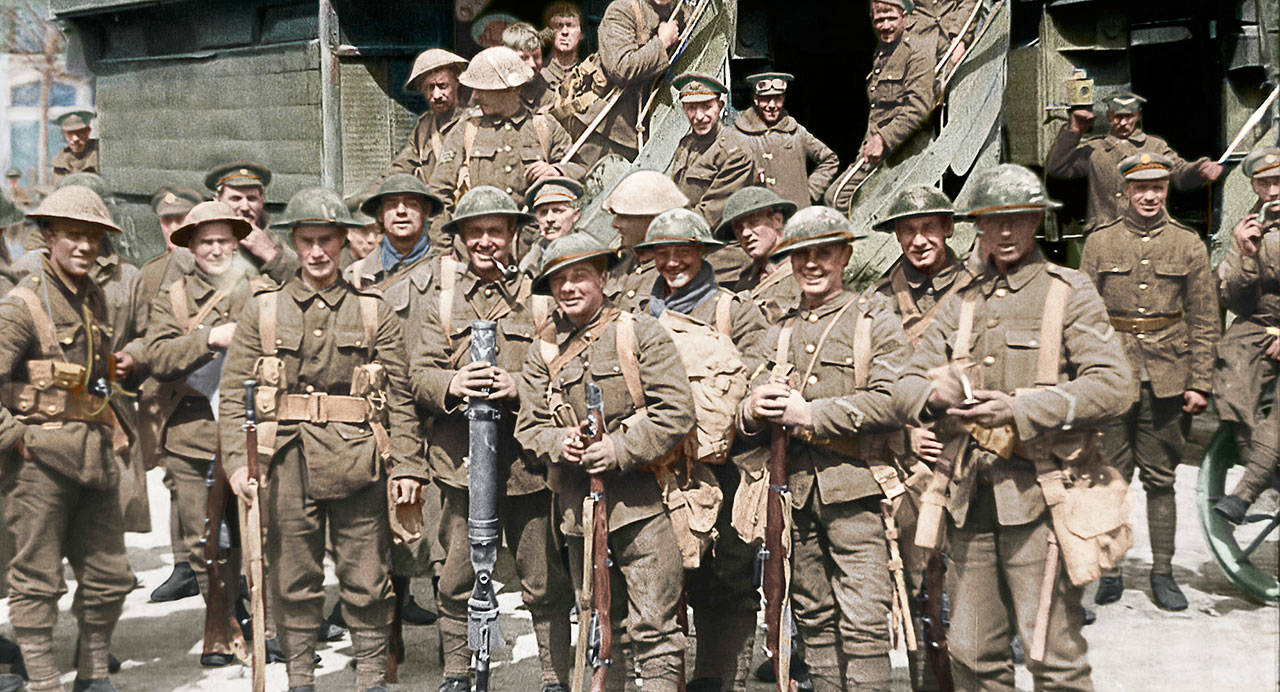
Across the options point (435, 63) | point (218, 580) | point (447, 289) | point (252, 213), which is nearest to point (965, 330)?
point (447, 289)

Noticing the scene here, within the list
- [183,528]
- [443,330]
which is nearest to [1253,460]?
[443,330]

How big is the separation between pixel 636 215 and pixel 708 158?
1896 millimetres

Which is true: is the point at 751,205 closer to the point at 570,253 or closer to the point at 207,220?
the point at 570,253

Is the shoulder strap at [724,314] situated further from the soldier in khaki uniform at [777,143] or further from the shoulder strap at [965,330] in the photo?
the soldier in khaki uniform at [777,143]

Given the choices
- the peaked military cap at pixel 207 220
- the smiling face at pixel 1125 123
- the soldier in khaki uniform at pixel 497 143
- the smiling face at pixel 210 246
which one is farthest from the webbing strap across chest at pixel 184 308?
the smiling face at pixel 1125 123

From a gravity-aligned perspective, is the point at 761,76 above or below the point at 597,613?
above

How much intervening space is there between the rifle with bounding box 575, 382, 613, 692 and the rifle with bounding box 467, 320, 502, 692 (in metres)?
0.62

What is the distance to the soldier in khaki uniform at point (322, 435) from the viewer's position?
6461mm

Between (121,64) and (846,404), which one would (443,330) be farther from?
(121,64)

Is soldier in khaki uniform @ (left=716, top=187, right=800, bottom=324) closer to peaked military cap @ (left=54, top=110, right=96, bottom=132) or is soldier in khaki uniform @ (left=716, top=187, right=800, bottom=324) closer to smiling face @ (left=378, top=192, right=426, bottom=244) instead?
smiling face @ (left=378, top=192, right=426, bottom=244)

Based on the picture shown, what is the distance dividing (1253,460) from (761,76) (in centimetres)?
423

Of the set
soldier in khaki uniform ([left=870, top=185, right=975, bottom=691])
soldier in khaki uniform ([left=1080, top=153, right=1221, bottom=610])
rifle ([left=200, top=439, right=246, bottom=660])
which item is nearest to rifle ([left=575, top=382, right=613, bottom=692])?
soldier in khaki uniform ([left=870, top=185, right=975, bottom=691])

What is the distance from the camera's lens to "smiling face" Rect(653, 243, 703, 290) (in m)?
6.19

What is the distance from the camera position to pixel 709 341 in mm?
6109
